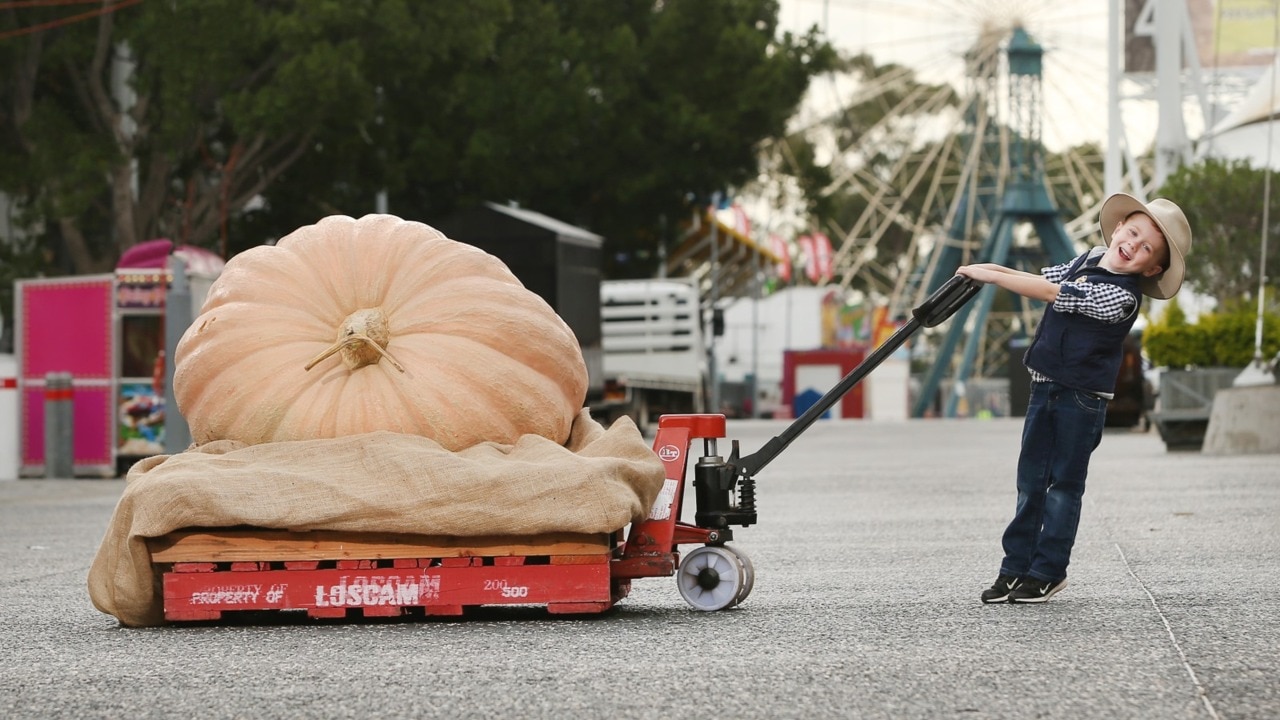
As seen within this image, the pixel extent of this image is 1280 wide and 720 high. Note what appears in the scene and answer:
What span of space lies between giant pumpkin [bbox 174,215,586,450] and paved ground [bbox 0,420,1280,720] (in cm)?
86

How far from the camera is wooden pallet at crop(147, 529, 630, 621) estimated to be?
750 centimetres

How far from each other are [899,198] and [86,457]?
5846cm

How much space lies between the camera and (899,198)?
257ft

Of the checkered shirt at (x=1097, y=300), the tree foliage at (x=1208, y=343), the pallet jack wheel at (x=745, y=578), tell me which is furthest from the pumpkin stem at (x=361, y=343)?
the tree foliage at (x=1208, y=343)

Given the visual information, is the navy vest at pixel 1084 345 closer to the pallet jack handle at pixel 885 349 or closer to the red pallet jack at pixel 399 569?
the pallet jack handle at pixel 885 349

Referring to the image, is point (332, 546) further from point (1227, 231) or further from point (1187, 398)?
point (1227, 231)

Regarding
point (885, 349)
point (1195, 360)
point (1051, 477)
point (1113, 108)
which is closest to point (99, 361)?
point (1195, 360)

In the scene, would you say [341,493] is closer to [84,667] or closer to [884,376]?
[84,667]

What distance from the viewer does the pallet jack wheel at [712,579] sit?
778 centimetres

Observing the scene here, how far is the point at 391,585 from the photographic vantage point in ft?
24.7

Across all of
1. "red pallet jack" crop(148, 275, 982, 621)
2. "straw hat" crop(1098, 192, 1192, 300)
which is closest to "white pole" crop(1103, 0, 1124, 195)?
"straw hat" crop(1098, 192, 1192, 300)

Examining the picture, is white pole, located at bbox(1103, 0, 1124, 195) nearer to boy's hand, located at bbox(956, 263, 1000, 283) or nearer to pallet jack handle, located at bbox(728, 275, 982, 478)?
pallet jack handle, located at bbox(728, 275, 982, 478)

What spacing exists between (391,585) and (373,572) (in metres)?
0.08

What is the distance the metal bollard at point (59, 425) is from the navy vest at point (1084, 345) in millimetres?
15641
